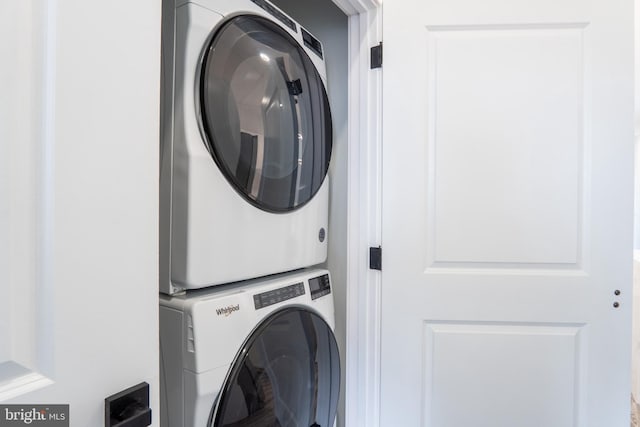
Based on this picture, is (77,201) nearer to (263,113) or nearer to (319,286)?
(263,113)

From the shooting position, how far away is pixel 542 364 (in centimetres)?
136

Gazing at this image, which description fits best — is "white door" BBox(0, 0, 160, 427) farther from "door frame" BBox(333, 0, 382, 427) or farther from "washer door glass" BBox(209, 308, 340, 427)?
"door frame" BBox(333, 0, 382, 427)

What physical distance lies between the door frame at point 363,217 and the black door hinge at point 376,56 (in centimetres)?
2

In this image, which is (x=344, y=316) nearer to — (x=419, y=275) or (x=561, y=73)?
(x=419, y=275)

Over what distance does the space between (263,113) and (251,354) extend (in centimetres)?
66

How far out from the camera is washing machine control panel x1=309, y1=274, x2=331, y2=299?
3.81 ft

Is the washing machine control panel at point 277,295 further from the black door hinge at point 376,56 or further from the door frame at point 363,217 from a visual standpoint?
the black door hinge at point 376,56

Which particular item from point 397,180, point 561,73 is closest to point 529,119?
point 561,73

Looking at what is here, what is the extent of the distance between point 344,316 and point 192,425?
841mm

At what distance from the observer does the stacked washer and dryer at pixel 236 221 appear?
807 millimetres

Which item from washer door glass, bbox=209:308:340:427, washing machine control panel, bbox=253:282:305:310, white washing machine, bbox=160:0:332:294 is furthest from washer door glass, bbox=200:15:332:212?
washer door glass, bbox=209:308:340:427

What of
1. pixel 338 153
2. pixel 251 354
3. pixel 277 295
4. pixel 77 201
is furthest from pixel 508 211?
pixel 77 201

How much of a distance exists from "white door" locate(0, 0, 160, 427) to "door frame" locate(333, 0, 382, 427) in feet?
3.21

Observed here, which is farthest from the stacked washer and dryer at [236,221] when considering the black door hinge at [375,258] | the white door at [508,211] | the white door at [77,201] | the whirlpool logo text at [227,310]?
the white door at [508,211]
